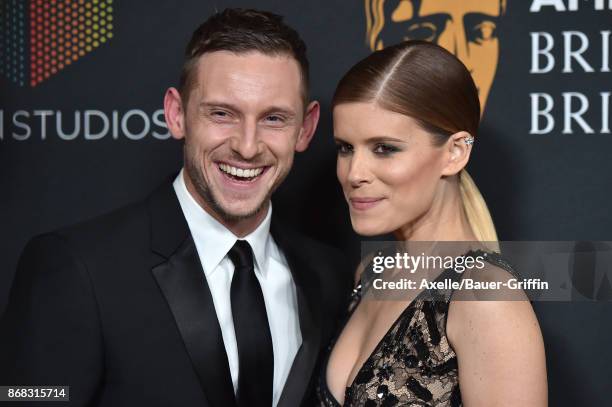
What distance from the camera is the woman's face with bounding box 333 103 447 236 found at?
1898 millimetres

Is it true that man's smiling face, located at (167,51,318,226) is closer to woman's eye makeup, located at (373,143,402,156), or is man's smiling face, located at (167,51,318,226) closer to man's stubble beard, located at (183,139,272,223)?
man's stubble beard, located at (183,139,272,223)

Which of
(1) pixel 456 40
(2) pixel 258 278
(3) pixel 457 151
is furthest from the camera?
Result: (1) pixel 456 40

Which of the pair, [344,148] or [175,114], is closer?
[344,148]

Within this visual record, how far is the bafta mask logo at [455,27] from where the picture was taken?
2.57m

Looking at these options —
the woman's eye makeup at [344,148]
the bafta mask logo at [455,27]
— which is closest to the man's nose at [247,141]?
the woman's eye makeup at [344,148]

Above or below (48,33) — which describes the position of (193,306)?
below

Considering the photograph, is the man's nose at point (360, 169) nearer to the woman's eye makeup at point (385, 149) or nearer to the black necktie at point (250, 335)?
the woman's eye makeup at point (385, 149)

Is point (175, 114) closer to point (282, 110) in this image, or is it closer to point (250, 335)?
point (282, 110)

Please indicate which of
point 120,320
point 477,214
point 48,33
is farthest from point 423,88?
point 48,33

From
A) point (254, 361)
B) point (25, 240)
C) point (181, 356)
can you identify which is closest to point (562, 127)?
point (254, 361)

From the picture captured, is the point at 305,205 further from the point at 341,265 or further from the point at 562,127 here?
the point at 562,127

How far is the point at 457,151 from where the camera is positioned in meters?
1.93

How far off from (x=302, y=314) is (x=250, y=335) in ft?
0.65

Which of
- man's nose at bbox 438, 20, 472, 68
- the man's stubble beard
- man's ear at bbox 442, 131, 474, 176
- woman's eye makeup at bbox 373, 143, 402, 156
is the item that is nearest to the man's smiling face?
the man's stubble beard
